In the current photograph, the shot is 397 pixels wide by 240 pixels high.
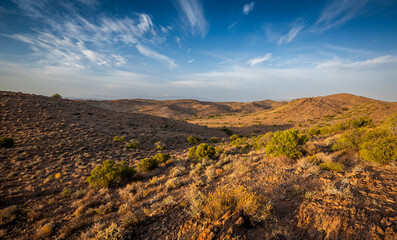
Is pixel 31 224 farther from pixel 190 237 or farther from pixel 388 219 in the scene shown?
pixel 388 219

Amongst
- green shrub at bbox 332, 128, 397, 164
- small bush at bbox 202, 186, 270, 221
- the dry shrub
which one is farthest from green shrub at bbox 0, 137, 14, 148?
green shrub at bbox 332, 128, 397, 164

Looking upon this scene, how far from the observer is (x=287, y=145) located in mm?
7711

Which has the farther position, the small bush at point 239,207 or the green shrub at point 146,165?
the green shrub at point 146,165

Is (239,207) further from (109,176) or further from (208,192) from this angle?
(109,176)

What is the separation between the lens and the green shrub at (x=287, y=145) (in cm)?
745

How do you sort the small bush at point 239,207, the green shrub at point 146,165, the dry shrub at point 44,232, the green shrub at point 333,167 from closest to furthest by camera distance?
Answer: the small bush at point 239,207 < the dry shrub at point 44,232 < the green shrub at point 333,167 < the green shrub at point 146,165

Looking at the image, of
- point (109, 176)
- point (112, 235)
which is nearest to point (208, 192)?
point (112, 235)

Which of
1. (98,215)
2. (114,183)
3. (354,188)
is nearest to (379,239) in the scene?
(354,188)

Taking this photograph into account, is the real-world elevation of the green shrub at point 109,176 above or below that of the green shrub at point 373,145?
below

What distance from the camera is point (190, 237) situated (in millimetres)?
3174

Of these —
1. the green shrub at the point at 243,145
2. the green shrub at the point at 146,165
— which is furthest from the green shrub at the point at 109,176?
the green shrub at the point at 243,145

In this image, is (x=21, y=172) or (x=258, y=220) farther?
(x=21, y=172)

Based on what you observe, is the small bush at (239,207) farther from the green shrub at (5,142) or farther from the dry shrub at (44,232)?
the green shrub at (5,142)

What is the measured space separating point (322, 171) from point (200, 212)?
193 inches
